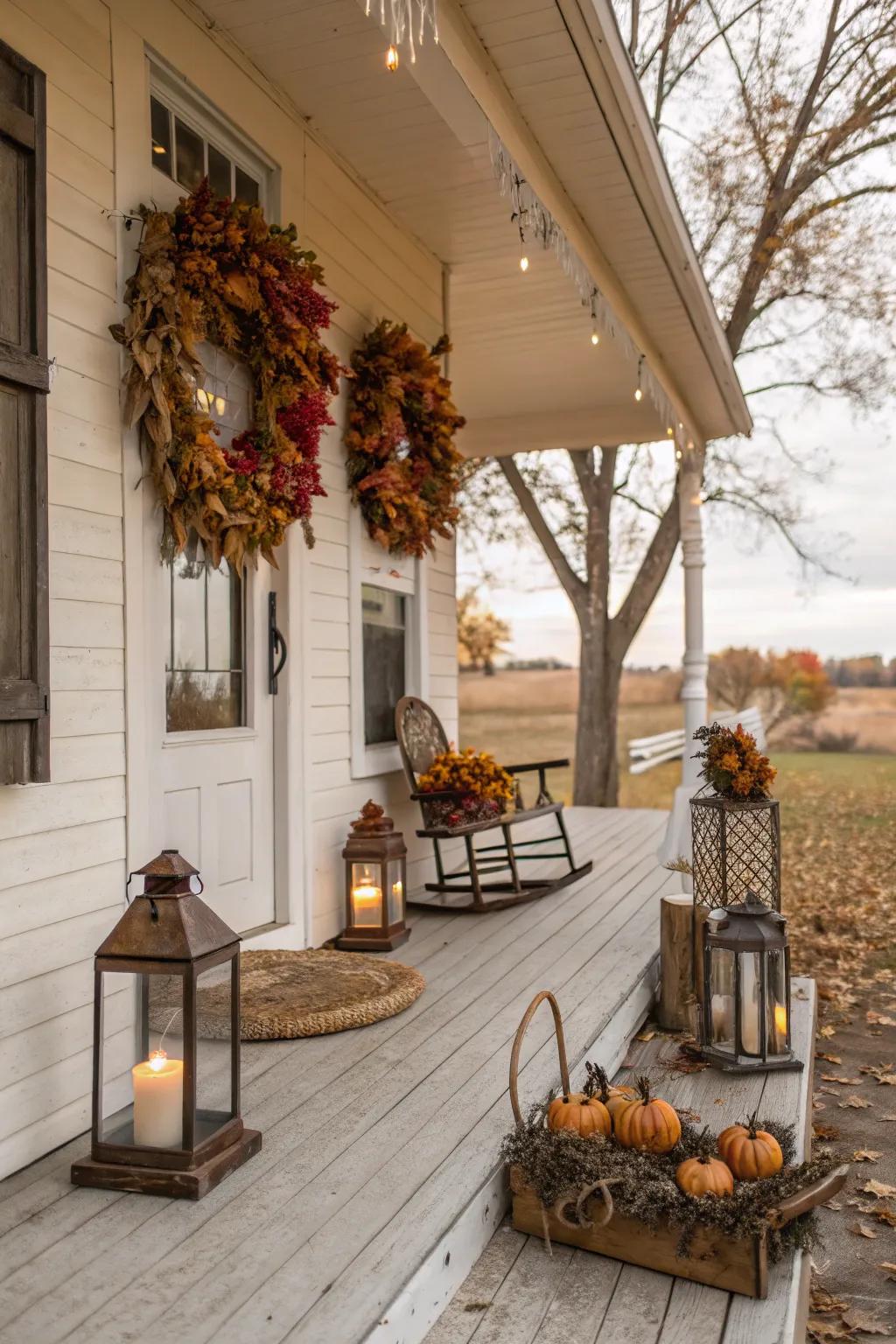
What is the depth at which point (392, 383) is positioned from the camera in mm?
4352

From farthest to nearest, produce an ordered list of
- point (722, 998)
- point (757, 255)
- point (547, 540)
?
point (547, 540)
point (757, 255)
point (722, 998)

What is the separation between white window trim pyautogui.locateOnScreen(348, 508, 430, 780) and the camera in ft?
14.3

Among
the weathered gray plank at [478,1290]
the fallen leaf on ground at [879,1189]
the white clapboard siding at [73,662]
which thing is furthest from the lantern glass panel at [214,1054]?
the fallen leaf on ground at [879,1189]

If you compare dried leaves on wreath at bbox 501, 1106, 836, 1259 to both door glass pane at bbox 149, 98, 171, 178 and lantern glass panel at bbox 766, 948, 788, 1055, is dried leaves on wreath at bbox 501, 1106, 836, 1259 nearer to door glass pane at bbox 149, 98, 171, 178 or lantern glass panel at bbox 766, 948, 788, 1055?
lantern glass panel at bbox 766, 948, 788, 1055

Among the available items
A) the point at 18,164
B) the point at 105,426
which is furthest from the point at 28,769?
the point at 18,164

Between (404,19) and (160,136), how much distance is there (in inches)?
30.8

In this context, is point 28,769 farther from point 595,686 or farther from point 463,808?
point 595,686

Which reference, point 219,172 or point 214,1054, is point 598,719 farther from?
point 214,1054

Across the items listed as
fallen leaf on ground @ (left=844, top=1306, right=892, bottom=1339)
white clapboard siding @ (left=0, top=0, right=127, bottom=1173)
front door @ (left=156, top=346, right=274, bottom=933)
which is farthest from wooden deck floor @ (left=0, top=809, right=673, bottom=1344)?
fallen leaf on ground @ (left=844, top=1306, right=892, bottom=1339)

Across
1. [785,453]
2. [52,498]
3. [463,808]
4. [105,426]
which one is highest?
[785,453]

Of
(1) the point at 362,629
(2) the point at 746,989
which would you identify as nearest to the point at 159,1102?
(2) the point at 746,989

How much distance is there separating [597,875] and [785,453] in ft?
25.1

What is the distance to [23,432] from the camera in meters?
2.25

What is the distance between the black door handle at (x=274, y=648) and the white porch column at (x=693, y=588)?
359 centimetres
